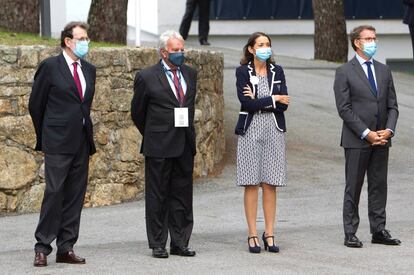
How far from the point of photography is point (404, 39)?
31.2m

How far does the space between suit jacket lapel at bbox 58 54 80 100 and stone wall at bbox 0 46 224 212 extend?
300 centimetres

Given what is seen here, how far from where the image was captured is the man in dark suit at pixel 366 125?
10.7 m

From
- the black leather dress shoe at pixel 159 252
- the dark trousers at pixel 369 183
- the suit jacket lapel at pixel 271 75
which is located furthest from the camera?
the dark trousers at pixel 369 183

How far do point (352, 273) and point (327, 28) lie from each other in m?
15.7

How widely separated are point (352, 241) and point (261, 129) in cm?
114

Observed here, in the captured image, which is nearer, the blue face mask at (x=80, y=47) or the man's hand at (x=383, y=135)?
the blue face mask at (x=80, y=47)

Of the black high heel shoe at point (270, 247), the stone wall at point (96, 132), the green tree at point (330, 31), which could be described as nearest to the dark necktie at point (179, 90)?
the black high heel shoe at point (270, 247)

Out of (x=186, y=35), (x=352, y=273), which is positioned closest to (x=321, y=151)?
(x=352, y=273)

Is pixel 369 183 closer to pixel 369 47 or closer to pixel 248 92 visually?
pixel 369 47

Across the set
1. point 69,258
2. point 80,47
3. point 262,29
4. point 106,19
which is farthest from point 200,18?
point 69,258

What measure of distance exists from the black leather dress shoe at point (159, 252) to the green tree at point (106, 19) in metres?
6.77

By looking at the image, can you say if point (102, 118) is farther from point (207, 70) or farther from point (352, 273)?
point (352, 273)

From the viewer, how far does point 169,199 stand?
1039cm

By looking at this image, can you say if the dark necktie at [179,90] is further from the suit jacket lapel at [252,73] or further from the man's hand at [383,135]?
the man's hand at [383,135]
